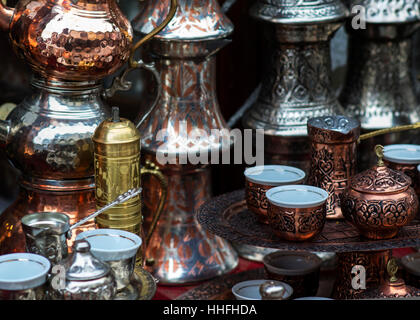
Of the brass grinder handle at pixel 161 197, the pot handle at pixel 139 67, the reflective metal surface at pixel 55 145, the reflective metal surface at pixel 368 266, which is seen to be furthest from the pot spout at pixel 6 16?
the reflective metal surface at pixel 368 266

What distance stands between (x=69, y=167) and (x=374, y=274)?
537mm

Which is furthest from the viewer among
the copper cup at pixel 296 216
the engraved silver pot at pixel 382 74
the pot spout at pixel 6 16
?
the engraved silver pot at pixel 382 74

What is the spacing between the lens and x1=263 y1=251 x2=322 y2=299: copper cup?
1.37 meters

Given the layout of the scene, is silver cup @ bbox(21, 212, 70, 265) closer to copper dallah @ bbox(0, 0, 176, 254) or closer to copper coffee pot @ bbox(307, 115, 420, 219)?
copper dallah @ bbox(0, 0, 176, 254)

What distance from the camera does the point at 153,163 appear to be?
1556 millimetres

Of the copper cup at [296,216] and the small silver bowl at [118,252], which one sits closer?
the small silver bowl at [118,252]

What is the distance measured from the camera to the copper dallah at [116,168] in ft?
4.16

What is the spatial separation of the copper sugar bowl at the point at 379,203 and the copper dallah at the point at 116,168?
334mm

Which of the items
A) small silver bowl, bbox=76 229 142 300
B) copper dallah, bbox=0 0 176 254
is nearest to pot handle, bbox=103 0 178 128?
copper dallah, bbox=0 0 176 254

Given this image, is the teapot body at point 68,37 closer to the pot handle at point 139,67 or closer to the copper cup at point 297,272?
the pot handle at point 139,67

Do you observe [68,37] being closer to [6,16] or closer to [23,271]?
[6,16]

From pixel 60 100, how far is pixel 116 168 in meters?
0.18

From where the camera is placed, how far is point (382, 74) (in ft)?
6.06

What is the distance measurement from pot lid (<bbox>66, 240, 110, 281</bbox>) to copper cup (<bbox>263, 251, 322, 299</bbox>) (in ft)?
1.34
